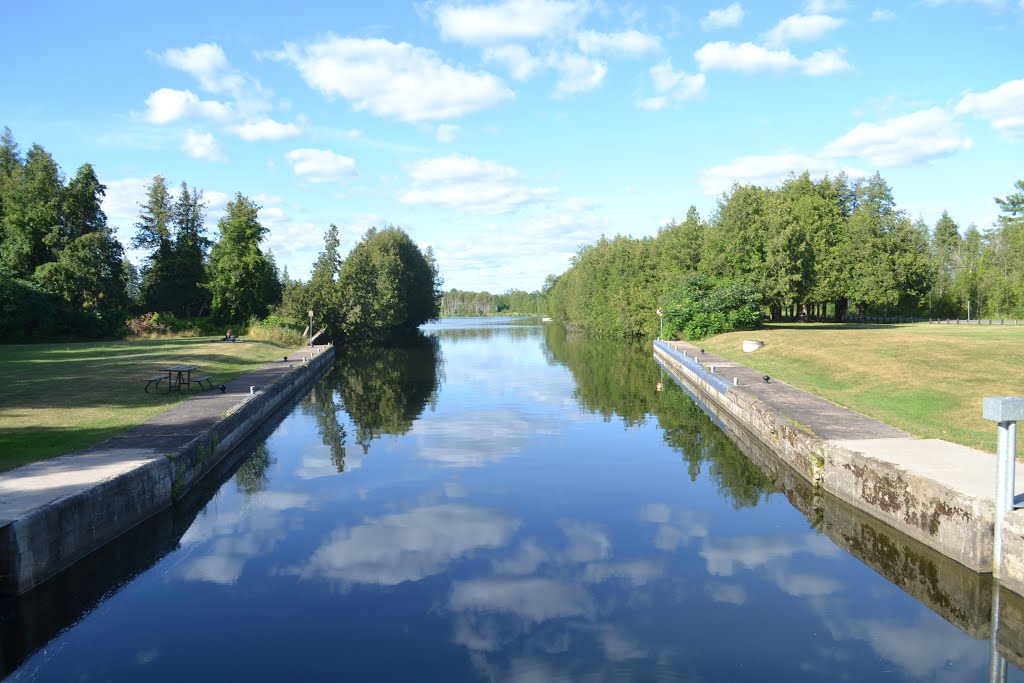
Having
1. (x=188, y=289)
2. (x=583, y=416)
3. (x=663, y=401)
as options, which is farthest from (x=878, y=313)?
(x=188, y=289)

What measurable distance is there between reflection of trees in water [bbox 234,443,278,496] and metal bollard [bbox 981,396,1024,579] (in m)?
11.8

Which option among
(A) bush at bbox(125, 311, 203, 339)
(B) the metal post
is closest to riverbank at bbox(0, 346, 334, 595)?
(B) the metal post

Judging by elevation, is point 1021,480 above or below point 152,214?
below

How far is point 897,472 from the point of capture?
9.83 metres

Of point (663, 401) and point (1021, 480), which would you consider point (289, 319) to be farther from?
point (1021, 480)

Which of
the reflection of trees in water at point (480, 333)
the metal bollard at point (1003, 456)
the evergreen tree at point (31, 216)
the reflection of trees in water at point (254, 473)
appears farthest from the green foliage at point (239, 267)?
the metal bollard at point (1003, 456)

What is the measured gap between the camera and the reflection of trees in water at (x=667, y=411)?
13836 mm

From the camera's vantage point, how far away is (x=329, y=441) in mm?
18047

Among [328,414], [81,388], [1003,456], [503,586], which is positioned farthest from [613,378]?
[1003,456]

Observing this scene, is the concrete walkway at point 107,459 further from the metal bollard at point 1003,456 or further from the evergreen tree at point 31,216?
the evergreen tree at point 31,216

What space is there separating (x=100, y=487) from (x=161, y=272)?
47751 millimetres

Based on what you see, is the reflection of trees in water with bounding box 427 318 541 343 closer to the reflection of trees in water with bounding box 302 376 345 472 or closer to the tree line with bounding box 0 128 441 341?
the tree line with bounding box 0 128 441 341

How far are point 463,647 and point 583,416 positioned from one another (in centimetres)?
1465

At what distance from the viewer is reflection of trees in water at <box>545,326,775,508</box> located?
13.8 m
